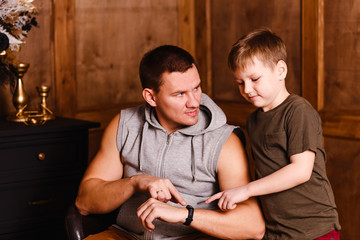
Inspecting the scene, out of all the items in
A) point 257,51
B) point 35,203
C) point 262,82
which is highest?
point 257,51

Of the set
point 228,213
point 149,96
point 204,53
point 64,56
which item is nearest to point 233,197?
point 228,213

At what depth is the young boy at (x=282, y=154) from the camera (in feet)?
5.91

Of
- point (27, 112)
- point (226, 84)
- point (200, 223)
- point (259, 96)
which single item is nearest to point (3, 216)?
point (27, 112)

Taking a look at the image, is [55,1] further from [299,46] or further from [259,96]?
[259,96]

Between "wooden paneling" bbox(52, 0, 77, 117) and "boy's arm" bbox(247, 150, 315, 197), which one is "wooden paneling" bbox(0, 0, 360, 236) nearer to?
"wooden paneling" bbox(52, 0, 77, 117)

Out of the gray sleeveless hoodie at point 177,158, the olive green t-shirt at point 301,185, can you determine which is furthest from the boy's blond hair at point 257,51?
the gray sleeveless hoodie at point 177,158

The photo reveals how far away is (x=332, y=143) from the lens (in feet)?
9.44

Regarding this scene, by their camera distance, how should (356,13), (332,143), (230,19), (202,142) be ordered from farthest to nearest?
(230,19) → (332,143) → (356,13) → (202,142)

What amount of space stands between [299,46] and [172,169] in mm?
1313

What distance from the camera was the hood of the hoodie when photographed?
2.05 metres

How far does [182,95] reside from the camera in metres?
2.07

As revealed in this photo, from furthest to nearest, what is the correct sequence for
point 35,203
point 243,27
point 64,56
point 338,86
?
1. point 243,27
2. point 64,56
3. point 338,86
4. point 35,203

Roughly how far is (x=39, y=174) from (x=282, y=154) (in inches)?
48.8

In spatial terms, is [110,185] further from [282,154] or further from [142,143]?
[282,154]
